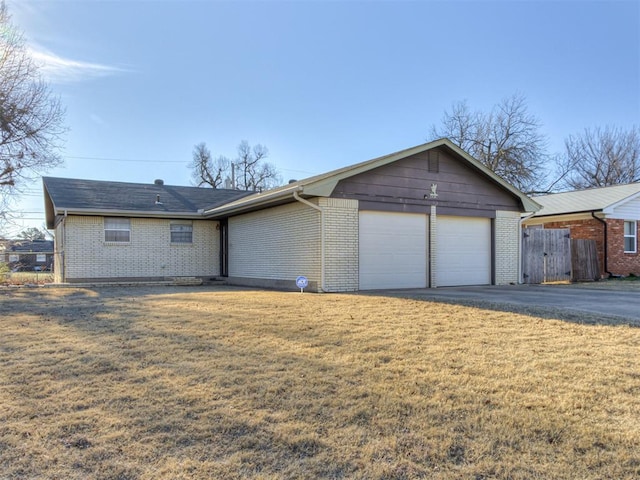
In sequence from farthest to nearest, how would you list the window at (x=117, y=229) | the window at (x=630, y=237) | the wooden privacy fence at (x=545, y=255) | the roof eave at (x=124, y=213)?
the window at (x=630, y=237) < the window at (x=117, y=229) < the wooden privacy fence at (x=545, y=255) < the roof eave at (x=124, y=213)

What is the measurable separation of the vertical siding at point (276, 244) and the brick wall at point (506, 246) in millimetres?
6609

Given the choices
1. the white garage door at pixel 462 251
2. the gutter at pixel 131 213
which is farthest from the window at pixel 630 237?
the gutter at pixel 131 213

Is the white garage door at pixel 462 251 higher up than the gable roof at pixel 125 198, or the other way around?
the gable roof at pixel 125 198

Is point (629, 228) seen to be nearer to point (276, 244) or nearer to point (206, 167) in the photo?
point (276, 244)

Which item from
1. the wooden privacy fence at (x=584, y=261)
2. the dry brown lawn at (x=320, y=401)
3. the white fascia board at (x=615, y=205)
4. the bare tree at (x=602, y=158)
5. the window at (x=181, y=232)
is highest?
the bare tree at (x=602, y=158)

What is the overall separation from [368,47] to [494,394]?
14.3m

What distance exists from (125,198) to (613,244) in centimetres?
1954

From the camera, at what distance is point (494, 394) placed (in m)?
3.91

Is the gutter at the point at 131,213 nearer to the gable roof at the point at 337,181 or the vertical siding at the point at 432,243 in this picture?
the gable roof at the point at 337,181

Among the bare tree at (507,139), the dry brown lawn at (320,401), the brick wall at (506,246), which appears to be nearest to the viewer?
the dry brown lawn at (320,401)

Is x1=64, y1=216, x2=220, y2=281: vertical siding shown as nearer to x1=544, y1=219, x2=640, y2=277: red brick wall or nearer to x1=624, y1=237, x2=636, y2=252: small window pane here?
x1=544, y1=219, x2=640, y2=277: red brick wall

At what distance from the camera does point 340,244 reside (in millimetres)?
11961

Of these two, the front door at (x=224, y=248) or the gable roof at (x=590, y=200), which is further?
the gable roof at (x=590, y=200)

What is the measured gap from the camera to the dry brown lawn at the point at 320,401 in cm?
283
